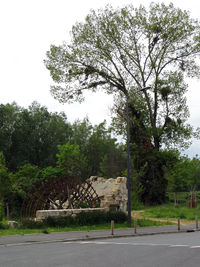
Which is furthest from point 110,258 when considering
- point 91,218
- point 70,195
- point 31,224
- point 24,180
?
point 24,180

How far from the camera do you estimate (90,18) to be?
40000mm

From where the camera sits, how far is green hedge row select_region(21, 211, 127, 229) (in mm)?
22219

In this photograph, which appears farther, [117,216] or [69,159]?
[69,159]

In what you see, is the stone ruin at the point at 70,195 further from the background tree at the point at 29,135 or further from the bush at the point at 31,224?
the background tree at the point at 29,135

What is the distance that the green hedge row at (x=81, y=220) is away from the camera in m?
22.2

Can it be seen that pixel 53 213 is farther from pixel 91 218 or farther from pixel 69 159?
pixel 69 159

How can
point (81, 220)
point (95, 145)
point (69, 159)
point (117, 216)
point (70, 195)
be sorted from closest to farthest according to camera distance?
point (81, 220), point (117, 216), point (70, 195), point (69, 159), point (95, 145)

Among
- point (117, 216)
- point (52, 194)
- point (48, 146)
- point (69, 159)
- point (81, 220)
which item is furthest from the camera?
point (48, 146)

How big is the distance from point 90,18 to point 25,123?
941 inches

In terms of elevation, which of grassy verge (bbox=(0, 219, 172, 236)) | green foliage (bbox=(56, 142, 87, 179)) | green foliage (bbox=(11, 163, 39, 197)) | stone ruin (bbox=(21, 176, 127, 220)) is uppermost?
green foliage (bbox=(56, 142, 87, 179))

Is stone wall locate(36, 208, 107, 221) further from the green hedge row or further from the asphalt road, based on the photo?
the asphalt road

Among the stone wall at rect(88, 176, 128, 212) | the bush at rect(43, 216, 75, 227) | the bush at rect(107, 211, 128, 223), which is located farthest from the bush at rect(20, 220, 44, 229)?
the stone wall at rect(88, 176, 128, 212)

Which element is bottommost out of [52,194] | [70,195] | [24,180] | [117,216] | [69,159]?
[117,216]

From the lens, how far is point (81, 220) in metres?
23.5
